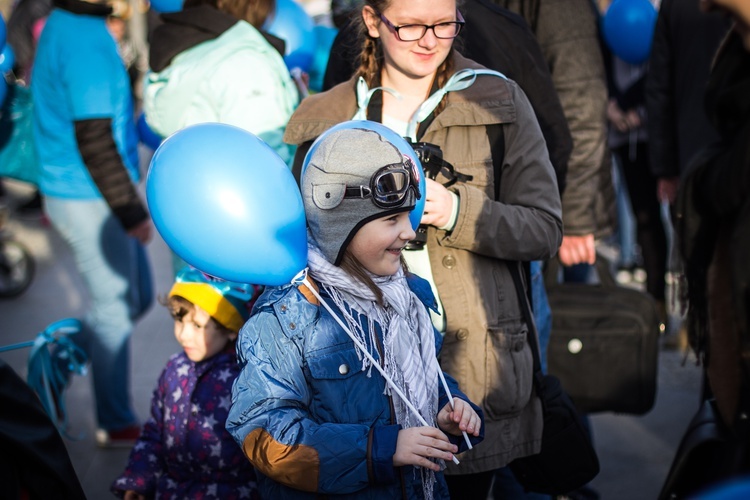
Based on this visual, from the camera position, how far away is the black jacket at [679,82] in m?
4.25

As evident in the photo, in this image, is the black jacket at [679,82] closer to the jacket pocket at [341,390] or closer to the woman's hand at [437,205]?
the woman's hand at [437,205]

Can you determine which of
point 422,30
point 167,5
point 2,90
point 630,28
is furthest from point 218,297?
point 630,28

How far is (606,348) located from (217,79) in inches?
73.1

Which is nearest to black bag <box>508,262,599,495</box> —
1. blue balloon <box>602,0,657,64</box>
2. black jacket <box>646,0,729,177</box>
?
black jacket <box>646,0,729,177</box>

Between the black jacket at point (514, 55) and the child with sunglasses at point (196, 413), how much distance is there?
0.90 meters

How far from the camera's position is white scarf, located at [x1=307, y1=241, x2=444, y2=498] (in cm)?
225

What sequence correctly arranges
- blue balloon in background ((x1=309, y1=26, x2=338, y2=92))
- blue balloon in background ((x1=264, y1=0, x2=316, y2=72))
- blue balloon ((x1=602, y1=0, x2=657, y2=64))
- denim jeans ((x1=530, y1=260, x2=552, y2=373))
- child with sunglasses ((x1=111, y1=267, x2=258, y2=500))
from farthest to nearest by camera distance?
blue balloon in background ((x1=309, y1=26, x2=338, y2=92)) → blue balloon ((x1=602, y1=0, x2=657, y2=64)) → blue balloon in background ((x1=264, y1=0, x2=316, y2=72)) → denim jeans ((x1=530, y1=260, x2=552, y2=373)) → child with sunglasses ((x1=111, y1=267, x2=258, y2=500))

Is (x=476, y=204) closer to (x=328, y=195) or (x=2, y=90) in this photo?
(x=328, y=195)

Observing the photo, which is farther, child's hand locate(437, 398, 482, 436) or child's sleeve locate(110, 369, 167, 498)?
child's sleeve locate(110, 369, 167, 498)

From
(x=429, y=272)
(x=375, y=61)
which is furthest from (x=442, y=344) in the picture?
(x=375, y=61)

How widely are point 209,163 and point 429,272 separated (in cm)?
79

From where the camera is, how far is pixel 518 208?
102 inches

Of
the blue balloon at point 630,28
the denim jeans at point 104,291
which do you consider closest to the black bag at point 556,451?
the denim jeans at point 104,291

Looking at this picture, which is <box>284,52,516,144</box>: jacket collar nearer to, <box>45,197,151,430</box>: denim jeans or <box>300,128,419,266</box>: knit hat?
<box>300,128,419,266</box>: knit hat
